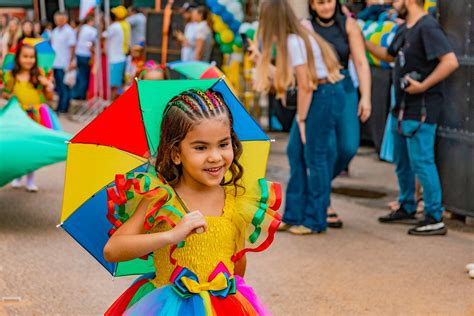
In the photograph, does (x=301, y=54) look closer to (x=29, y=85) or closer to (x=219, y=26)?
(x=29, y=85)

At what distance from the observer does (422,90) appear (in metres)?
8.01

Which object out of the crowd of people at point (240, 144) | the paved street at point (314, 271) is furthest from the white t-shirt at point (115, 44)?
the paved street at point (314, 271)

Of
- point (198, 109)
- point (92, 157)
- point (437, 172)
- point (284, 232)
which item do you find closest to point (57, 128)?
point (284, 232)

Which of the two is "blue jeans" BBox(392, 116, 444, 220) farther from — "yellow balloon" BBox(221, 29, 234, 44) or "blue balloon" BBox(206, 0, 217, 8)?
"yellow balloon" BBox(221, 29, 234, 44)

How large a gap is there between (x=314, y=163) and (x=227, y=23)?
734 cm

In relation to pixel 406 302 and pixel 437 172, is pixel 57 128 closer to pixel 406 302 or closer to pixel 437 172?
pixel 437 172

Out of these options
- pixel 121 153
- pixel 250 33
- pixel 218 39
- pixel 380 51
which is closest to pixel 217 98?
pixel 121 153

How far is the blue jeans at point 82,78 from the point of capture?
806 inches

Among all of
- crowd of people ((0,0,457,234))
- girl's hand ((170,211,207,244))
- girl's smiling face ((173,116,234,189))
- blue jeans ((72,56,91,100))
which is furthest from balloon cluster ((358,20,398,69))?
blue jeans ((72,56,91,100))

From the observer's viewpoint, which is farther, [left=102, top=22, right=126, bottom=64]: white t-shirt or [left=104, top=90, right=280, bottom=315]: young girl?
[left=102, top=22, right=126, bottom=64]: white t-shirt

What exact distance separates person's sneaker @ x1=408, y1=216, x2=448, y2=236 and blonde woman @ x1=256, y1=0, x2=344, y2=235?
0.75 m

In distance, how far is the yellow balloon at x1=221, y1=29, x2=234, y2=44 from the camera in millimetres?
15178

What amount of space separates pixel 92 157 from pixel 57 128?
5.81 metres

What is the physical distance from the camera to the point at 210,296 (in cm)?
380
